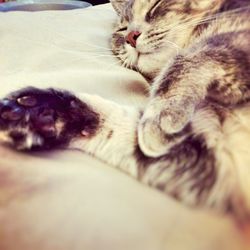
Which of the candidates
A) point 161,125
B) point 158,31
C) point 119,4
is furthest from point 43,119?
point 119,4

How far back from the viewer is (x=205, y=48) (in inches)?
28.6

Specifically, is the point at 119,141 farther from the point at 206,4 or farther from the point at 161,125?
the point at 206,4

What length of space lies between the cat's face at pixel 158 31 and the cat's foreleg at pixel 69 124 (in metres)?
0.18

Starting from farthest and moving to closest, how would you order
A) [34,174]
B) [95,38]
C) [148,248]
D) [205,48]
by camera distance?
[95,38], [205,48], [34,174], [148,248]

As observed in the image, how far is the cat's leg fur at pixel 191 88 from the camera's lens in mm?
602

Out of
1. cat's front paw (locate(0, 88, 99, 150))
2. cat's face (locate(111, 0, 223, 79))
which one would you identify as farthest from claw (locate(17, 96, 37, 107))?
cat's face (locate(111, 0, 223, 79))

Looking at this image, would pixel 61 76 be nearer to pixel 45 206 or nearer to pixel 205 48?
pixel 205 48

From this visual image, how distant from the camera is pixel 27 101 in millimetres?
633

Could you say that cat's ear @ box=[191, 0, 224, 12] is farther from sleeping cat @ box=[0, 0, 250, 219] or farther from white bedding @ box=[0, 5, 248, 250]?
white bedding @ box=[0, 5, 248, 250]

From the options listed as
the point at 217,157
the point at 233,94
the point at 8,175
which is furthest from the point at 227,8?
the point at 8,175

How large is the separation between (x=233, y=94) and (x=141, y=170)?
7.4 inches

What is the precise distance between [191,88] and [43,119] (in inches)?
8.5

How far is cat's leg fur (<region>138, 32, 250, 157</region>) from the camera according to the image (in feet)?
1.98

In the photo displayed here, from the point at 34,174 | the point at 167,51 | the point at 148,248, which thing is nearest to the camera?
the point at 148,248
